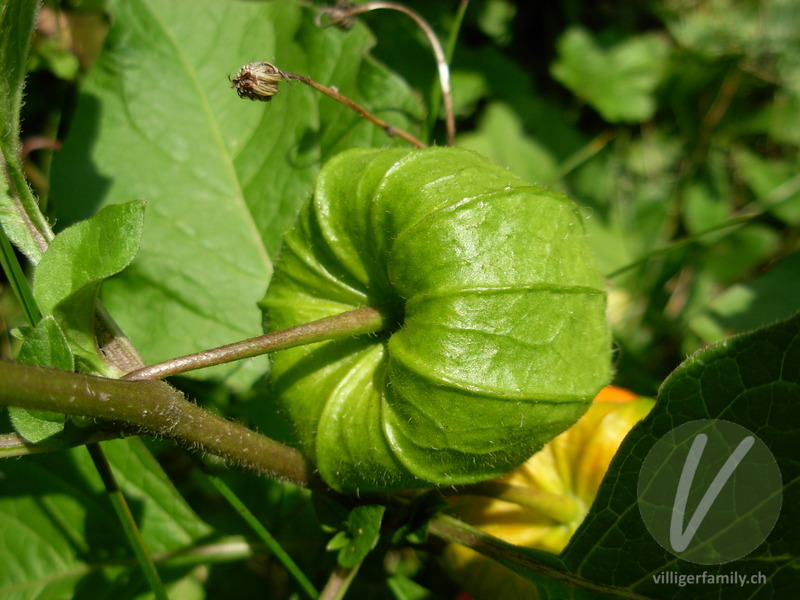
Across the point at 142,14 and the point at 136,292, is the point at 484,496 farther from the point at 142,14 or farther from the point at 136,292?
the point at 142,14

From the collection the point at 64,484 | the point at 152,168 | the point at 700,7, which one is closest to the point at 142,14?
the point at 152,168

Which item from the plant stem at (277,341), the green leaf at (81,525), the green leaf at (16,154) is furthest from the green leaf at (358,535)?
the green leaf at (16,154)

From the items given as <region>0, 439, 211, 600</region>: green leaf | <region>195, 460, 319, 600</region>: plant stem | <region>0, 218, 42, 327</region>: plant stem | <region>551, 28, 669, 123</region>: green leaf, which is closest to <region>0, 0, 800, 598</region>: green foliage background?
<region>0, 439, 211, 600</region>: green leaf

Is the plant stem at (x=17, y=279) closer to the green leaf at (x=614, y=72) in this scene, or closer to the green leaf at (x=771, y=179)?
the green leaf at (x=614, y=72)

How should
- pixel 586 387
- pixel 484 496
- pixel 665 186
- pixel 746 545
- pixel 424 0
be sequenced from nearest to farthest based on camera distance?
1. pixel 746 545
2. pixel 586 387
3. pixel 484 496
4. pixel 424 0
5. pixel 665 186

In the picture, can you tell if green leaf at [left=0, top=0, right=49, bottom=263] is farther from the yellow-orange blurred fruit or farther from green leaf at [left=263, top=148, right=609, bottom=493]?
the yellow-orange blurred fruit
